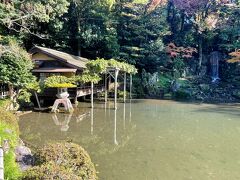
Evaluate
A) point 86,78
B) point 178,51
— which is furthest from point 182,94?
point 86,78

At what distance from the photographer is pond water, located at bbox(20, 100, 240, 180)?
859 centimetres

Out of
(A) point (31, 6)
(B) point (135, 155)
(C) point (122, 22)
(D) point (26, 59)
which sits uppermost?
(C) point (122, 22)

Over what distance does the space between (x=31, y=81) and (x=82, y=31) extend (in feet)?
43.4

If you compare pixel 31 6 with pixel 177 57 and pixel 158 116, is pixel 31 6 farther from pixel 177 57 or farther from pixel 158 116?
pixel 177 57

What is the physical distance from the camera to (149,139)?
12.4 meters

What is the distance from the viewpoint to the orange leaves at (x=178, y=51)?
3397 cm

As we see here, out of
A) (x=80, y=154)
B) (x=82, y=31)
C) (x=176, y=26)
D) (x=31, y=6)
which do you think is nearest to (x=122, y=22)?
(x=82, y=31)

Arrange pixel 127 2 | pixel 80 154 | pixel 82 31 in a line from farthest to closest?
pixel 127 2 < pixel 82 31 < pixel 80 154

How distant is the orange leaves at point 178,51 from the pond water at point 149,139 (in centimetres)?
1474

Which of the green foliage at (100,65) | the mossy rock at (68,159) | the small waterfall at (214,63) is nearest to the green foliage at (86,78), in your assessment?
the green foliage at (100,65)

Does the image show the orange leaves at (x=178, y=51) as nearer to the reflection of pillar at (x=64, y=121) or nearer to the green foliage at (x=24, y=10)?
the green foliage at (x=24, y=10)

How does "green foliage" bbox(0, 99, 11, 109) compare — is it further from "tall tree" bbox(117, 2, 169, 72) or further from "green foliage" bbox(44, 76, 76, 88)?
"tall tree" bbox(117, 2, 169, 72)

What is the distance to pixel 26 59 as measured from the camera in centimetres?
1766

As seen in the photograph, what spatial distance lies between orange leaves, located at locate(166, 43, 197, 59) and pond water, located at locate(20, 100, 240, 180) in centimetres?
1474
